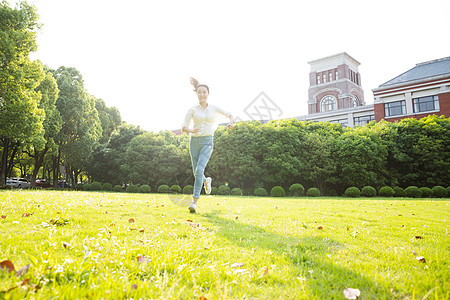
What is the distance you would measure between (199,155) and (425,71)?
1862 inches

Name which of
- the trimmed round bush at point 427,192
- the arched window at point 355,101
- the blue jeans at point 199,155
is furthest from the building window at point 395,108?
the blue jeans at point 199,155

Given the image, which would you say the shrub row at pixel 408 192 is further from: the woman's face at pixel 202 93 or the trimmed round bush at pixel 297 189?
the woman's face at pixel 202 93

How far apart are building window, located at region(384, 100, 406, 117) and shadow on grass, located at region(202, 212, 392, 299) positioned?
141 ft

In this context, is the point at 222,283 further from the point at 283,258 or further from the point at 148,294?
the point at 283,258

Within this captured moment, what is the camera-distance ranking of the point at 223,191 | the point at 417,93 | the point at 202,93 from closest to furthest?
the point at 202,93 → the point at 223,191 → the point at 417,93

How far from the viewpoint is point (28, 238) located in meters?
2.53

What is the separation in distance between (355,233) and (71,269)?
3.31 meters

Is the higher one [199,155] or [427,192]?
[199,155]

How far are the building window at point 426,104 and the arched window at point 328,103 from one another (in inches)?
641

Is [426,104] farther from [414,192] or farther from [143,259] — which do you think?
[143,259]

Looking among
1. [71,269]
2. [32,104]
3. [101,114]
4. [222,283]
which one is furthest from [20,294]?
[101,114]

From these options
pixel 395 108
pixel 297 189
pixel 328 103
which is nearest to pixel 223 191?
pixel 297 189

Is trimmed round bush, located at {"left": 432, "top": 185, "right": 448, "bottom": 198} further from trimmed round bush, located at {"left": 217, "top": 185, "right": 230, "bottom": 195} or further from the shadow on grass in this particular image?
the shadow on grass

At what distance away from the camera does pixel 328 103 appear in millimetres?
53969
